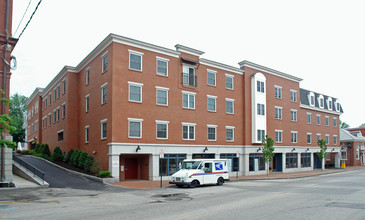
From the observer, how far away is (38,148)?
4666 cm

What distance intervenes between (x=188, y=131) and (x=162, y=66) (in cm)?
706

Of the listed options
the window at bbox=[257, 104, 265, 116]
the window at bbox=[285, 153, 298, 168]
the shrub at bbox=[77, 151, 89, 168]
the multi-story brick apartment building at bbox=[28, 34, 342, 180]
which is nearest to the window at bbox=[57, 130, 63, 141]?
the multi-story brick apartment building at bbox=[28, 34, 342, 180]

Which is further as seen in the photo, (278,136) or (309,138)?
(309,138)

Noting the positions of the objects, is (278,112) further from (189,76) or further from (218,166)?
(218,166)

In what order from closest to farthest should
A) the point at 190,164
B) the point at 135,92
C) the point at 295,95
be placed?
the point at 190,164 → the point at 135,92 → the point at 295,95

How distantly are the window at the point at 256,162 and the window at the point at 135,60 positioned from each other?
1812 centimetres

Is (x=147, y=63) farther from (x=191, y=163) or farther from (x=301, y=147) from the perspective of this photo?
(x=301, y=147)

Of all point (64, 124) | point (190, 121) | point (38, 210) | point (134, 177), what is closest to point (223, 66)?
point (190, 121)

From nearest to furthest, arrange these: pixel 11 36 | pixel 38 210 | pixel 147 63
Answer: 1. pixel 38 210
2. pixel 11 36
3. pixel 147 63

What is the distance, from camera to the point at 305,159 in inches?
1927

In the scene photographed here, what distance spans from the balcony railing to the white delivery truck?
1085 cm

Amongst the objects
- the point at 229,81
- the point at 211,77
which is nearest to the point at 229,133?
the point at 229,81

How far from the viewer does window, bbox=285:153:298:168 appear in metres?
44.9

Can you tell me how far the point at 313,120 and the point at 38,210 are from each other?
46.3m
